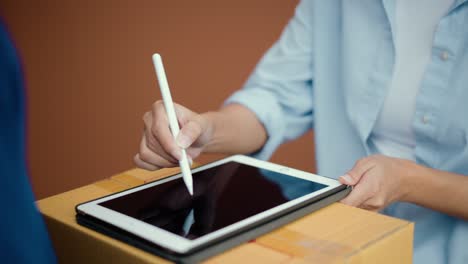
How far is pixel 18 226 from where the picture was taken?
0.31 metres

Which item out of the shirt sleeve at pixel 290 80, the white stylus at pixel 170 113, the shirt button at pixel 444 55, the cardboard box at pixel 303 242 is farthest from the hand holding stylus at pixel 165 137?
the shirt button at pixel 444 55

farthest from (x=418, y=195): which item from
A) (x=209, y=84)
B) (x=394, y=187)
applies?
(x=209, y=84)

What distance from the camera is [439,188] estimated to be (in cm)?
68

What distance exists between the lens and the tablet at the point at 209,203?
1.39ft

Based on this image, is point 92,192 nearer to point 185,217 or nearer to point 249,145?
point 185,217

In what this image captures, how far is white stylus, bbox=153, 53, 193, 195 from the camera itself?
539mm

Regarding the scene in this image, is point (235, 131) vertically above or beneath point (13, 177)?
beneath

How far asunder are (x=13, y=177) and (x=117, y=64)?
3.97ft

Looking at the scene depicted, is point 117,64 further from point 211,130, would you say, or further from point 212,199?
point 212,199

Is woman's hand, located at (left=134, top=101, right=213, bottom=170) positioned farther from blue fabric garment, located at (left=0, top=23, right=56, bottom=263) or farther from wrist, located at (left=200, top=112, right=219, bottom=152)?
blue fabric garment, located at (left=0, top=23, right=56, bottom=263)

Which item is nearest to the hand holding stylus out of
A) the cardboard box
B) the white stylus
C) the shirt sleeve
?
the white stylus

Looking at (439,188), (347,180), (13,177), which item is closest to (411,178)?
(439,188)

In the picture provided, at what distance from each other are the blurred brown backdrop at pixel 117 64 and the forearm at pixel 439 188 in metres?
0.78

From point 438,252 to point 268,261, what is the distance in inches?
16.8
